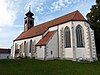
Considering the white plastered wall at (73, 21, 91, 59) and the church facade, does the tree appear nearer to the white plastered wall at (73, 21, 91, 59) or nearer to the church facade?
the church facade

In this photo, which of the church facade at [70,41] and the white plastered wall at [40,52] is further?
the white plastered wall at [40,52]

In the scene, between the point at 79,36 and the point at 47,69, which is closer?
the point at 47,69

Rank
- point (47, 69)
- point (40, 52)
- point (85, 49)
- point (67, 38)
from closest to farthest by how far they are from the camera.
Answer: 1. point (47, 69)
2. point (85, 49)
3. point (67, 38)
4. point (40, 52)

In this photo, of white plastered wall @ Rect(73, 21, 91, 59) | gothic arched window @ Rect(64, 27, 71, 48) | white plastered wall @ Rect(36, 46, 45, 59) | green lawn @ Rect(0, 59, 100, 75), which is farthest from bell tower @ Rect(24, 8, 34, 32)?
green lawn @ Rect(0, 59, 100, 75)

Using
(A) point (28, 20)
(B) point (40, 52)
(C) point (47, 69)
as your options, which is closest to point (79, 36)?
(B) point (40, 52)

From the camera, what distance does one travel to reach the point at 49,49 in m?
27.0

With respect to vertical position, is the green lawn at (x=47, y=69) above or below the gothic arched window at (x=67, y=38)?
below

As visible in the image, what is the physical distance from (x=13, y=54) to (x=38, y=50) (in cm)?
1903

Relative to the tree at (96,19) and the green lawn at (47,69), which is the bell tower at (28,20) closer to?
the tree at (96,19)

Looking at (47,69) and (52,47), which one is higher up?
(52,47)

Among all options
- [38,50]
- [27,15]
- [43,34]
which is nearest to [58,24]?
[43,34]

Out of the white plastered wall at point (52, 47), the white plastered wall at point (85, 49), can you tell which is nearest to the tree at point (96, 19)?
the white plastered wall at point (85, 49)

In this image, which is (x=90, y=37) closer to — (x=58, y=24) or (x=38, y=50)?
(x=58, y=24)

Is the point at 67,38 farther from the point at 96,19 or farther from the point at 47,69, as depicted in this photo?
the point at 47,69
